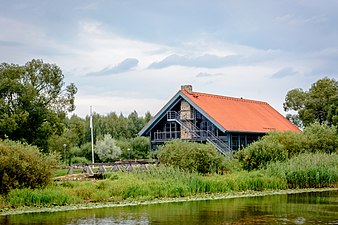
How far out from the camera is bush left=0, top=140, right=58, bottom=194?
23609 millimetres

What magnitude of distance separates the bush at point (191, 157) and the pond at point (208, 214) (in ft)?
26.2

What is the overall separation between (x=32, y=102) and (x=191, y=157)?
56.9 ft

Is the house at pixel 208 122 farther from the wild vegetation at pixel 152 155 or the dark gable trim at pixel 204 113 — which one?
the wild vegetation at pixel 152 155

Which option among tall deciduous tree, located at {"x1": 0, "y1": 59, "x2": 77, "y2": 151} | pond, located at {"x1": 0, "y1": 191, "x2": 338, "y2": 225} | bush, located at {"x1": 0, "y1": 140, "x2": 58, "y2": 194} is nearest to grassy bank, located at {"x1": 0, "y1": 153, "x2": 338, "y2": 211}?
bush, located at {"x1": 0, "y1": 140, "x2": 58, "y2": 194}

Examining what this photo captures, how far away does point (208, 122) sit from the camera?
49094 mm

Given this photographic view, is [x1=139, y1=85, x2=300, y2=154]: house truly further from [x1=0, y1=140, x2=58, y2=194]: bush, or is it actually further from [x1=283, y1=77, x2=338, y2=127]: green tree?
[x1=0, y1=140, x2=58, y2=194]: bush

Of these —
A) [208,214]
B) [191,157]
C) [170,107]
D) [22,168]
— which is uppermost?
[170,107]

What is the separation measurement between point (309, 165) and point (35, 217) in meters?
16.7

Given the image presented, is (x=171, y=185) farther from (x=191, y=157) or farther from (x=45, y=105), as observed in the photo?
(x=45, y=105)

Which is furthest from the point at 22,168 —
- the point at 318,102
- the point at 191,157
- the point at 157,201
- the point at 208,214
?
the point at 318,102

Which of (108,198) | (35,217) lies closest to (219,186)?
(108,198)

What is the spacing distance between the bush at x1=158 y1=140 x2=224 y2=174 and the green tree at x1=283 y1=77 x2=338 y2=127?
2142 cm

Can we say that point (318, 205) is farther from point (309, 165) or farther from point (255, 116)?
point (255, 116)

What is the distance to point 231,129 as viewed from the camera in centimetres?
4662
